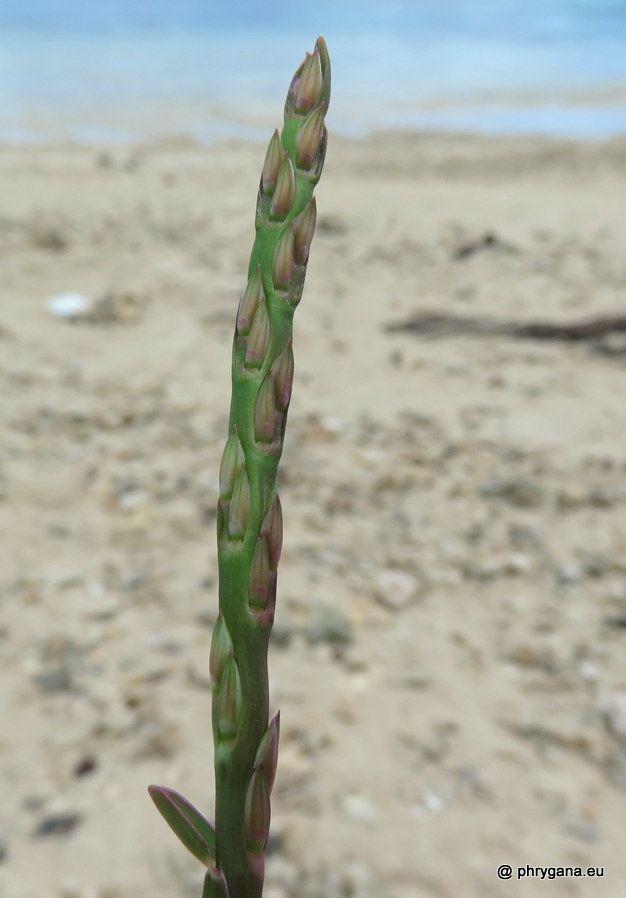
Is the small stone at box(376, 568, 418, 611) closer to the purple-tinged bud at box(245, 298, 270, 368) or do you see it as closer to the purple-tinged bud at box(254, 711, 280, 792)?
the purple-tinged bud at box(254, 711, 280, 792)

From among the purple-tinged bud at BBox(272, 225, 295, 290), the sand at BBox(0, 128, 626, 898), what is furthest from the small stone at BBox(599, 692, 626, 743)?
the purple-tinged bud at BBox(272, 225, 295, 290)

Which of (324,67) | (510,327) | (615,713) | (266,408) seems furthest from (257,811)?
(510,327)

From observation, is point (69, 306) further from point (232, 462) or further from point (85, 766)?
point (232, 462)

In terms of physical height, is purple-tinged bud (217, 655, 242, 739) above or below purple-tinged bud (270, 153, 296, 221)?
below

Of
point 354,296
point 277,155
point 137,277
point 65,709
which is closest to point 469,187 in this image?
point 354,296

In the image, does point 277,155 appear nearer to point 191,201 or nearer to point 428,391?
point 428,391
